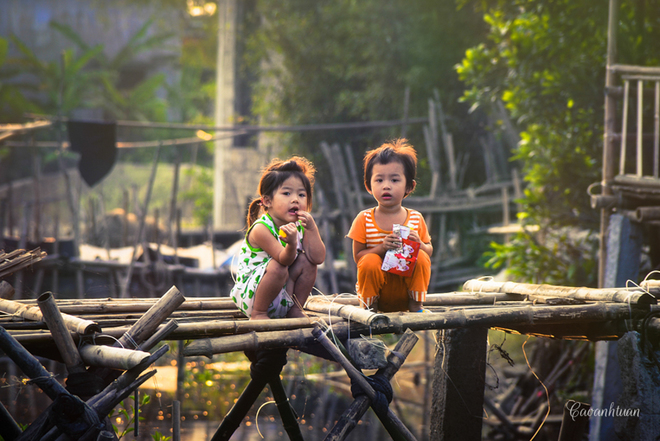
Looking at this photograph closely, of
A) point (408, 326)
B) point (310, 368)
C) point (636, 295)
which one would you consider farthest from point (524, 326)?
point (310, 368)

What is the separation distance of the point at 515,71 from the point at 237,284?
4762 mm

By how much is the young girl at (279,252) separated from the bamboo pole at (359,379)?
0.50m

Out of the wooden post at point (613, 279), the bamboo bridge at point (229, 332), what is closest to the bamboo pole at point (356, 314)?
the bamboo bridge at point (229, 332)

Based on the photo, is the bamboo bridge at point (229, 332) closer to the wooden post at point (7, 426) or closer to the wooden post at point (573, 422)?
the wooden post at point (7, 426)

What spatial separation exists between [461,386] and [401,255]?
906 millimetres

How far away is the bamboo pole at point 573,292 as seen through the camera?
311 centimetres

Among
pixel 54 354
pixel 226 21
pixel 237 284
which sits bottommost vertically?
pixel 54 354

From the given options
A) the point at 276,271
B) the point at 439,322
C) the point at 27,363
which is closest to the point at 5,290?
the point at 27,363

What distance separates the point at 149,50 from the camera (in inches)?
988

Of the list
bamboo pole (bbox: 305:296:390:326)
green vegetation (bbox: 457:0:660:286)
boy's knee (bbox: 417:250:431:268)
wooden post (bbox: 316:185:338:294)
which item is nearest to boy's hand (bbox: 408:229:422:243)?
boy's knee (bbox: 417:250:431:268)

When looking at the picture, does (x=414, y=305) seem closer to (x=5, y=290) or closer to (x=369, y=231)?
(x=369, y=231)

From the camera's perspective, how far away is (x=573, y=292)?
3.44m

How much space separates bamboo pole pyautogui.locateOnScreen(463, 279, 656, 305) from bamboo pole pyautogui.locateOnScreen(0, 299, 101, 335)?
2502 mm

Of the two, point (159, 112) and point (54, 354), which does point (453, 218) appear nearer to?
point (54, 354)
